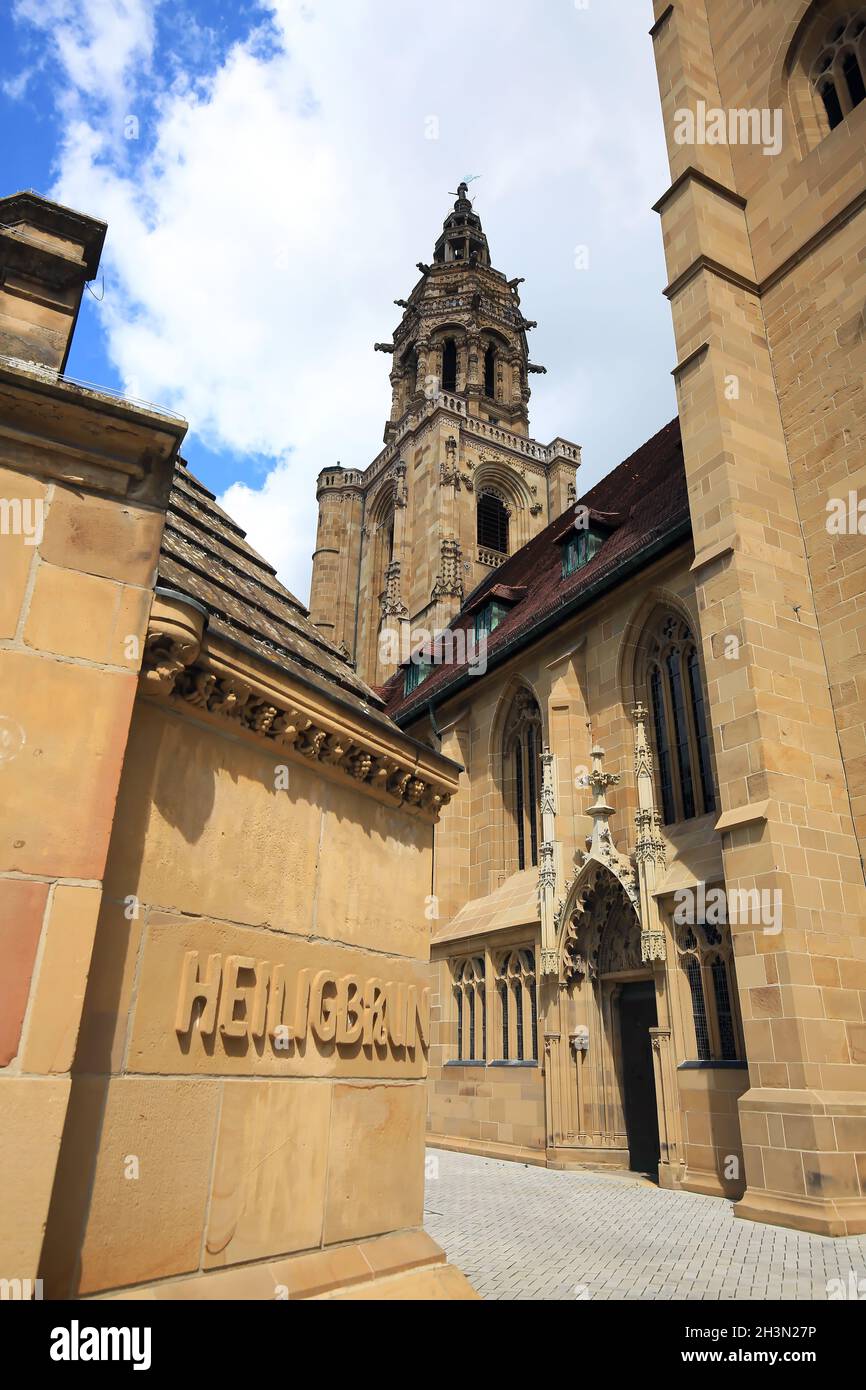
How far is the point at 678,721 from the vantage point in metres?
14.6

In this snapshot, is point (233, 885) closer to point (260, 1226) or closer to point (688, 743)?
point (260, 1226)

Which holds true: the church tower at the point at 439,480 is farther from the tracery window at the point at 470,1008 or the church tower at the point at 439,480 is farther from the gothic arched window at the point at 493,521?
the tracery window at the point at 470,1008

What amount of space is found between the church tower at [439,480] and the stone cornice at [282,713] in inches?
1131

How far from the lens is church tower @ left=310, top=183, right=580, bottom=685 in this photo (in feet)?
120

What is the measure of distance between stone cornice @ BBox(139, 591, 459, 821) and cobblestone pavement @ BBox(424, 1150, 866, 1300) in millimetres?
3408

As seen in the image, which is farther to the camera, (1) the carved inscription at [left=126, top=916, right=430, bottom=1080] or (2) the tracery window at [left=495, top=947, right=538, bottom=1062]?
(2) the tracery window at [left=495, top=947, right=538, bottom=1062]

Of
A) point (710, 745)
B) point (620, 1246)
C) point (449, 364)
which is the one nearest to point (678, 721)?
point (710, 745)

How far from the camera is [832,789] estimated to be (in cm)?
1126

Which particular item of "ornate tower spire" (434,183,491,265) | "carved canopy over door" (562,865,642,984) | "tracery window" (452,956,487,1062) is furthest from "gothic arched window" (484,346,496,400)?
"carved canopy over door" (562,865,642,984)

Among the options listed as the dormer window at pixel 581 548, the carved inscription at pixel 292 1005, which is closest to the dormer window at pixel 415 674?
the dormer window at pixel 581 548

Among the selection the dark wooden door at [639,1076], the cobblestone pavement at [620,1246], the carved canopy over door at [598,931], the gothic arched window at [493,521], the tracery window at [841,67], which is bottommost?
the cobblestone pavement at [620,1246]

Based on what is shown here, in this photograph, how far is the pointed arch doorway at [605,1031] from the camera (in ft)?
44.1

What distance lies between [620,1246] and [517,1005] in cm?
896

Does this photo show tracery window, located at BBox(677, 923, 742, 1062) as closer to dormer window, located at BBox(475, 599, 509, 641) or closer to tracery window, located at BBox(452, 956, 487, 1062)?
tracery window, located at BBox(452, 956, 487, 1062)
